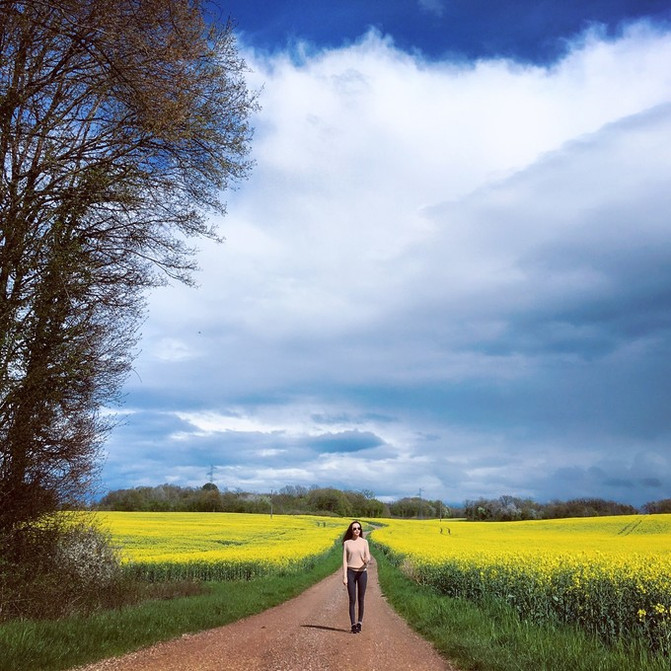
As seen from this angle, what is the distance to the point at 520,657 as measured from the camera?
826 centimetres

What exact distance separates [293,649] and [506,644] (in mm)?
Result: 3493

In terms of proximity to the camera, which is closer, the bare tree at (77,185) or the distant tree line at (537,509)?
the bare tree at (77,185)

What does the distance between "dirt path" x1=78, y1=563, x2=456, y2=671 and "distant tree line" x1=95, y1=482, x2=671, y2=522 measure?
70.9 m

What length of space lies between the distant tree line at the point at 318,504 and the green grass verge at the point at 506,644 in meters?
72.3

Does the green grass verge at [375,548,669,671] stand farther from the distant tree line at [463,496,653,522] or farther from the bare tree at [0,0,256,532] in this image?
the distant tree line at [463,496,653,522]

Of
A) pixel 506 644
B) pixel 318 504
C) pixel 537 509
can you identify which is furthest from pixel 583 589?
pixel 318 504

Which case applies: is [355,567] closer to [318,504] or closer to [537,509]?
[537,509]

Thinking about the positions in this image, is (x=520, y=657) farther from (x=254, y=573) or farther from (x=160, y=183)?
(x=254, y=573)

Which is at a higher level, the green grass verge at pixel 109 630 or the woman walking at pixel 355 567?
the woman walking at pixel 355 567

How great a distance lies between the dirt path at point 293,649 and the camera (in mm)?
8453

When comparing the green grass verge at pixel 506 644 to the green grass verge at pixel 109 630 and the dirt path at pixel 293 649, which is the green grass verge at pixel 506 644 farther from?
the green grass verge at pixel 109 630

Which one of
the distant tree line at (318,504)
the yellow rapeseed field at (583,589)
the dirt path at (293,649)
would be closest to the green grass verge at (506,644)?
the dirt path at (293,649)

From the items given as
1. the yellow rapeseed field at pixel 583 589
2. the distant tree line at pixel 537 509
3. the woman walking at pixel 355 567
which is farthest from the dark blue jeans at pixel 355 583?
the distant tree line at pixel 537 509

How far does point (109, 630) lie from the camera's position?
956 centimetres
